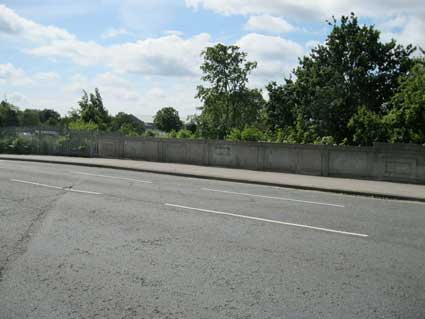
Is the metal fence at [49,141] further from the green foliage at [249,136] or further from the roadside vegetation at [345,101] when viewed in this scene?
the green foliage at [249,136]

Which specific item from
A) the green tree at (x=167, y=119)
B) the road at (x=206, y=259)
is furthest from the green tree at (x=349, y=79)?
the green tree at (x=167, y=119)

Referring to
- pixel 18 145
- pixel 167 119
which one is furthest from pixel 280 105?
pixel 167 119

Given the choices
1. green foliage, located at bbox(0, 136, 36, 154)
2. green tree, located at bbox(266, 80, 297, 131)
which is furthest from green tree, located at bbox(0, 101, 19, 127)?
green tree, located at bbox(266, 80, 297, 131)

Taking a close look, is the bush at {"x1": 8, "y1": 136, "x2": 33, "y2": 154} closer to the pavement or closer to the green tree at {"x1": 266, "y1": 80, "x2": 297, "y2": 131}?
the pavement

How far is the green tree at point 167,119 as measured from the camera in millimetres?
130750

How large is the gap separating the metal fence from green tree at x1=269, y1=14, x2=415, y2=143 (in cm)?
1772

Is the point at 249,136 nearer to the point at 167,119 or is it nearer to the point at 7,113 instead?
the point at 7,113

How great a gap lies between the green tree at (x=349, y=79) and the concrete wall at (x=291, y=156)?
15682 millimetres

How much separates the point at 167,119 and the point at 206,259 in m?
126

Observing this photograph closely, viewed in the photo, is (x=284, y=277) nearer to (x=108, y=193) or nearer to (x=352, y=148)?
(x=108, y=193)

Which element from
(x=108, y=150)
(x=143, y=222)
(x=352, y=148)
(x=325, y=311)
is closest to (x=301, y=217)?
(x=143, y=222)

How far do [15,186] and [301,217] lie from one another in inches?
359

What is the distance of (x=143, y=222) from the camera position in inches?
353

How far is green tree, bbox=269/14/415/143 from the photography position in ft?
129
